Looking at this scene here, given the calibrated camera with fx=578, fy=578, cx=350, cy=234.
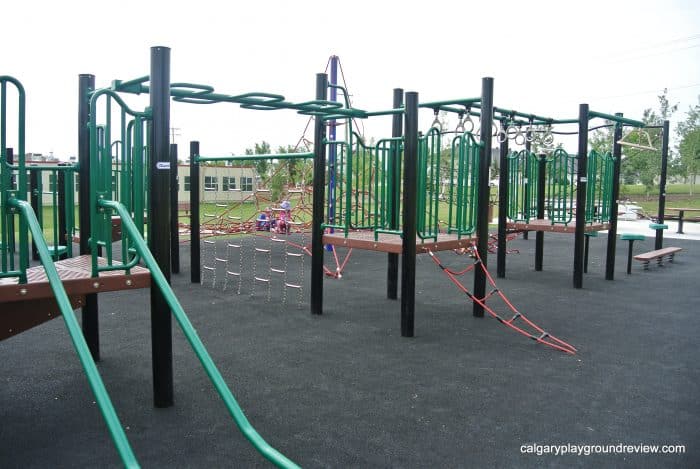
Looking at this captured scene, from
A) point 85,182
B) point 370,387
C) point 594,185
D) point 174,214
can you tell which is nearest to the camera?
point 370,387

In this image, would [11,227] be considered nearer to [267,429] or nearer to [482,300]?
[267,429]

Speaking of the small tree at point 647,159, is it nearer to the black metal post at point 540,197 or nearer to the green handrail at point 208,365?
the black metal post at point 540,197

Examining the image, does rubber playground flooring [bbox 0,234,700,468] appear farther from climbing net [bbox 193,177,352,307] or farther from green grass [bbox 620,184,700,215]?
green grass [bbox 620,184,700,215]

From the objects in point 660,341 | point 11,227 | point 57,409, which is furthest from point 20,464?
point 660,341

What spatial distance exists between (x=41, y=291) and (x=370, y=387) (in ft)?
7.19

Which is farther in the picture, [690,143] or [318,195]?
[690,143]

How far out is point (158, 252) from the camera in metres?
3.76

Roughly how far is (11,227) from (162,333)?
1083mm

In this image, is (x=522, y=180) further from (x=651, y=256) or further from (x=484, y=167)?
(x=484, y=167)

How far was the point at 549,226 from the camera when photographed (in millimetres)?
8914

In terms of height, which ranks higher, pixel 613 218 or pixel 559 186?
pixel 559 186

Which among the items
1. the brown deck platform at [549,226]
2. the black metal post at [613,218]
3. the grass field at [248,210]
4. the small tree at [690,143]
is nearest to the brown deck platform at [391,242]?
the brown deck platform at [549,226]

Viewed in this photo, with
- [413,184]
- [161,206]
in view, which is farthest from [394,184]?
[161,206]

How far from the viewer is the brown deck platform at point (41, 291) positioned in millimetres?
3022
